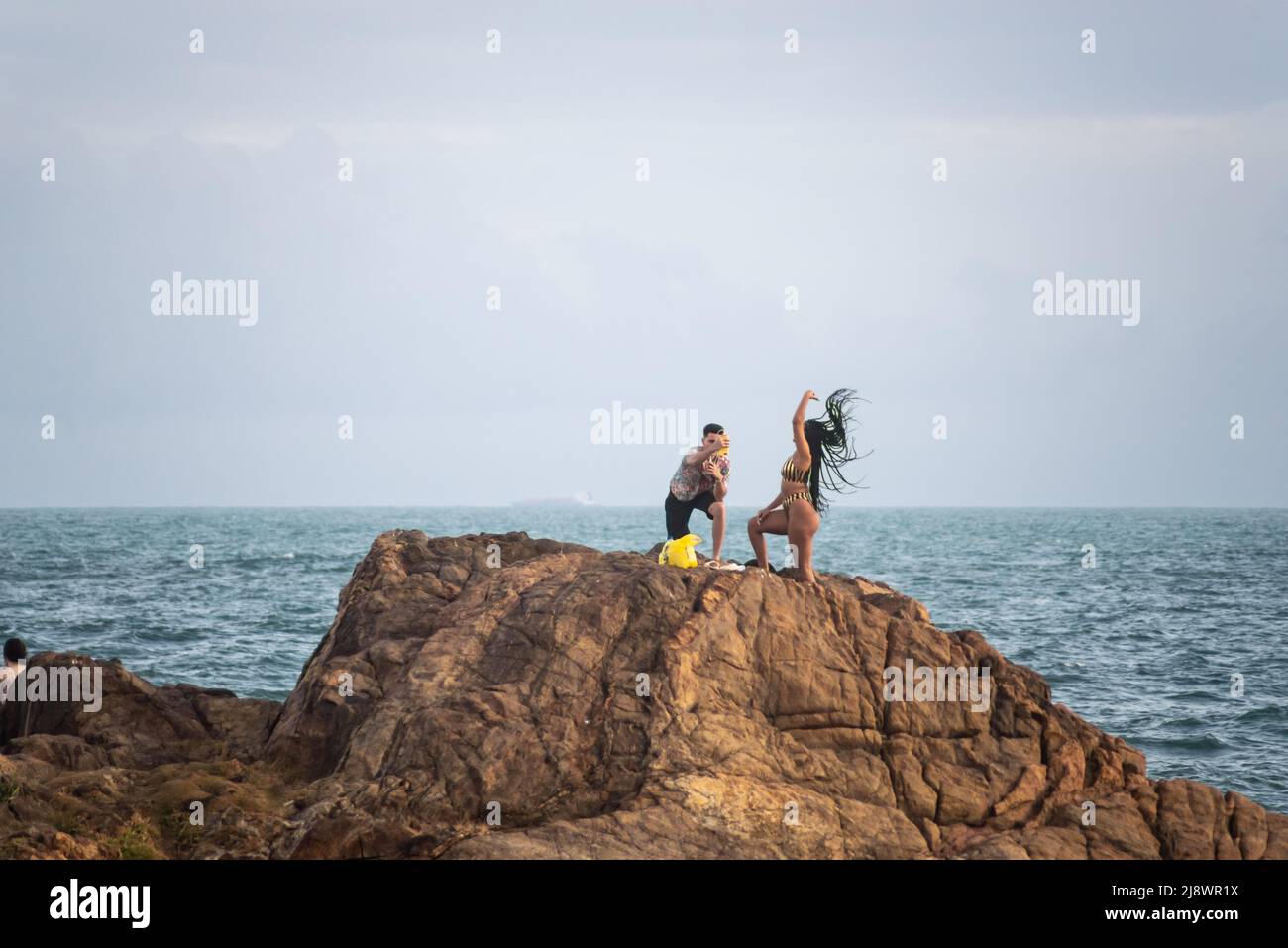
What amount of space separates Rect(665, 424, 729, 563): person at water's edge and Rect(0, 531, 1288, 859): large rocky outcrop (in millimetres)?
1069

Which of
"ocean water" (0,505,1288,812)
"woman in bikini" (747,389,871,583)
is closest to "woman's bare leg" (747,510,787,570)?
"woman in bikini" (747,389,871,583)

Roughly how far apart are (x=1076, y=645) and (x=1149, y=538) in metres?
68.7

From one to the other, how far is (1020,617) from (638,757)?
32.6m

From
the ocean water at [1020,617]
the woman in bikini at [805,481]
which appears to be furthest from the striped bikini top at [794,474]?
the ocean water at [1020,617]

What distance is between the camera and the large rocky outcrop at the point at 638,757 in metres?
12.3

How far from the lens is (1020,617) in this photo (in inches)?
1700

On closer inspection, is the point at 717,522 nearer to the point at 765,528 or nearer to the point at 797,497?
the point at 765,528

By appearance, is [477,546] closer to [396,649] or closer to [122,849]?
[396,649]

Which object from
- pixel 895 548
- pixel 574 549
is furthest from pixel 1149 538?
pixel 574 549

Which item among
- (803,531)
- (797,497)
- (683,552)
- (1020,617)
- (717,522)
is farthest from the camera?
(1020,617)

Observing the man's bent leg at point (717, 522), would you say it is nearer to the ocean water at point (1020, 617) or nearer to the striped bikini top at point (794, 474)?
the striped bikini top at point (794, 474)

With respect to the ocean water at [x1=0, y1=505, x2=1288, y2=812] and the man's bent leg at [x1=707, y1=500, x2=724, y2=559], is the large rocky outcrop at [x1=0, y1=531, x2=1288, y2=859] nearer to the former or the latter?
the man's bent leg at [x1=707, y1=500, x2=724, y2=559]

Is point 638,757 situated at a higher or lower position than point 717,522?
lower

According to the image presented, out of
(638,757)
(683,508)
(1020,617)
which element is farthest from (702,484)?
→ (1020,617)
